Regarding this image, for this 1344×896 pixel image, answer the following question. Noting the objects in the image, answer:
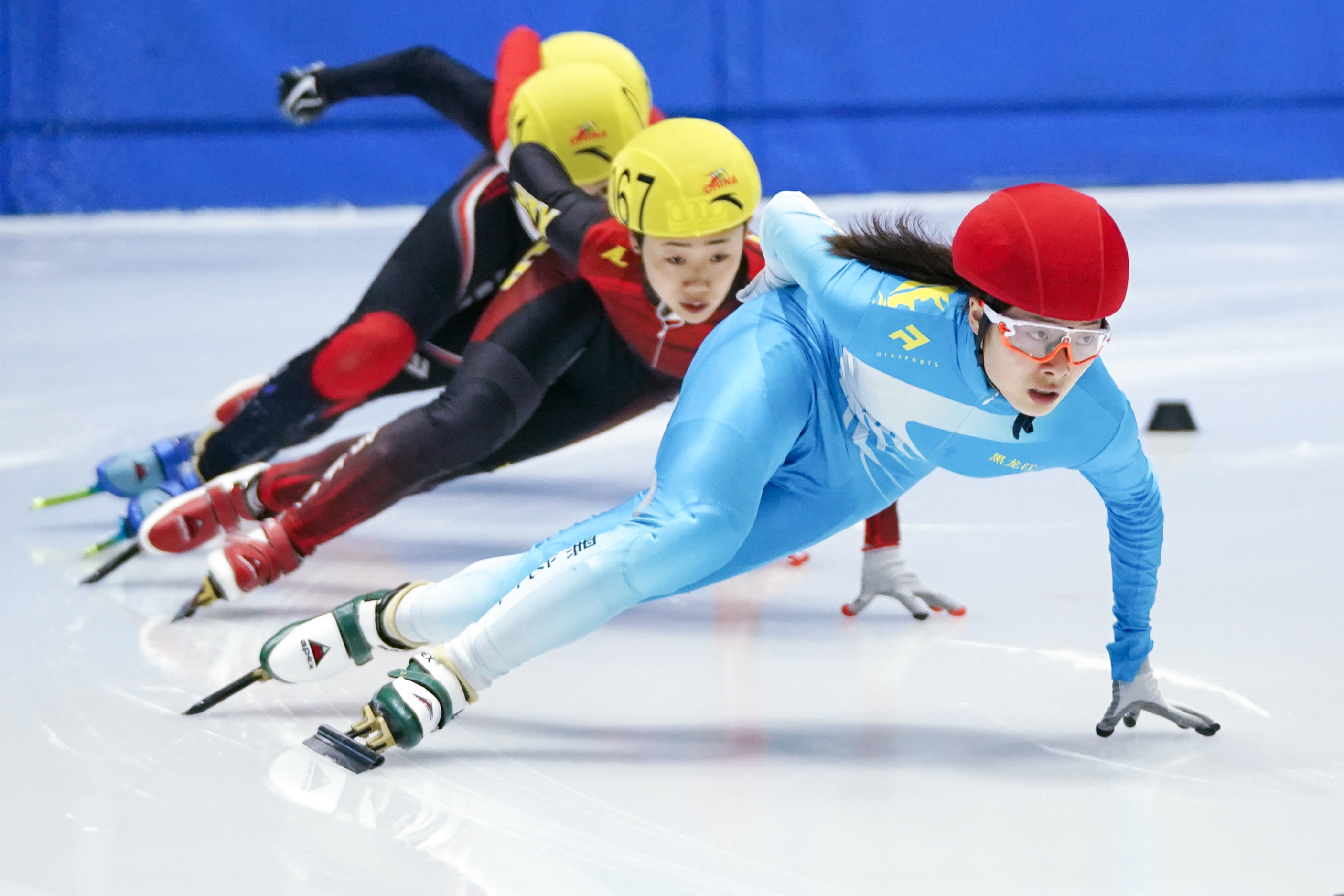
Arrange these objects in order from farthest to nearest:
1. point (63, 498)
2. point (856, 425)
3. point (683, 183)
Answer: point (63, 498) < point (683, 183) < point (856, 425)

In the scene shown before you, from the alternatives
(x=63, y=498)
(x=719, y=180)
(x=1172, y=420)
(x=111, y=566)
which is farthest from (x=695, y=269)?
(x=1172, y=420)

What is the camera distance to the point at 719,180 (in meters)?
2.97

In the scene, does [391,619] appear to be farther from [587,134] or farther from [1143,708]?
[587,134]

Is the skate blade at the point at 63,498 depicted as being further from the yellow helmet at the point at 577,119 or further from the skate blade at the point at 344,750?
the skate blade at the point at 344,750

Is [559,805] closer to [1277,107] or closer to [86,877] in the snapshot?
[86,877]

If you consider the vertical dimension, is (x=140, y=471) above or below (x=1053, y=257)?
below

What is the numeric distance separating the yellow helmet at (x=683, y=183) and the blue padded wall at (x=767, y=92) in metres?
6.45

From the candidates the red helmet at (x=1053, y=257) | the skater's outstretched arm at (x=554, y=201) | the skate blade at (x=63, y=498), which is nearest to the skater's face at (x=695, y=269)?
the skater's outstretched arm at (x=554, y=201)

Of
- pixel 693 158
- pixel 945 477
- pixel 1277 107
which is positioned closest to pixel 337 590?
pixel 693 158

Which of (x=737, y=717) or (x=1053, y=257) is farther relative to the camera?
(x=737, y=717)

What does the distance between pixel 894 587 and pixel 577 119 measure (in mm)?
1237

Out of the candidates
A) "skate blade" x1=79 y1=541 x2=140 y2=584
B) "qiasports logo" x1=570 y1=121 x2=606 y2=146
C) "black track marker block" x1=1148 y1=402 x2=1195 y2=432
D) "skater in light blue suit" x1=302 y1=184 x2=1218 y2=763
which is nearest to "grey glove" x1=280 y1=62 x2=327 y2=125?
"qiasports logo" x1=570 y1=121 x2=606 y2=146

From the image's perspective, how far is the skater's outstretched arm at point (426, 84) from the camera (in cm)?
388

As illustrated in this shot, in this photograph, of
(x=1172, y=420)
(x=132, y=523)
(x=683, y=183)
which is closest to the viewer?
(x=683, y=183)
